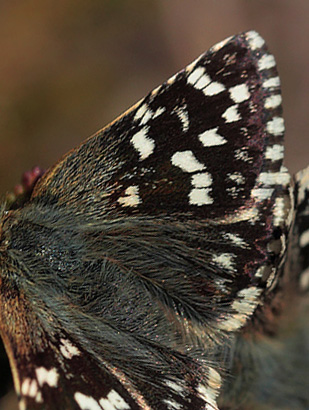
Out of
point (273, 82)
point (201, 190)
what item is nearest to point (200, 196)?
point (201, 190)

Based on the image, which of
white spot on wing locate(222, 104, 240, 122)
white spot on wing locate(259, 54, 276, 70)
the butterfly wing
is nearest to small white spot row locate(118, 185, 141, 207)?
the butterfly wing

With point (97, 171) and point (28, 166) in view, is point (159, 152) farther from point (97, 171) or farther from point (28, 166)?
point (28, 166)

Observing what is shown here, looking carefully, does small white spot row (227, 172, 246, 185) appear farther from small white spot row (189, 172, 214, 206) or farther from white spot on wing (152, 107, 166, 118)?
white spot on wing (152, 107, 166, 118)

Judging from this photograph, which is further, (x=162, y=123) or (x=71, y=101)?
(x=71, y=101)

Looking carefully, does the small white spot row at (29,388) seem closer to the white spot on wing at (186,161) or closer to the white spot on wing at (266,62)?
the white spot on wing at (186,161)

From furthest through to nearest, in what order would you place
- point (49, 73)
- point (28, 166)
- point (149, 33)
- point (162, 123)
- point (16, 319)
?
point (149, 33)
point (49, 73)
point (28, 166)
point (162, 123)
point (16, 319)

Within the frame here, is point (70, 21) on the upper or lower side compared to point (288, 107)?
upper

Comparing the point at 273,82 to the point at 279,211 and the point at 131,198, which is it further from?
the point at 131,198

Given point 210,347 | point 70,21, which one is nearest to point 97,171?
point 210,347
